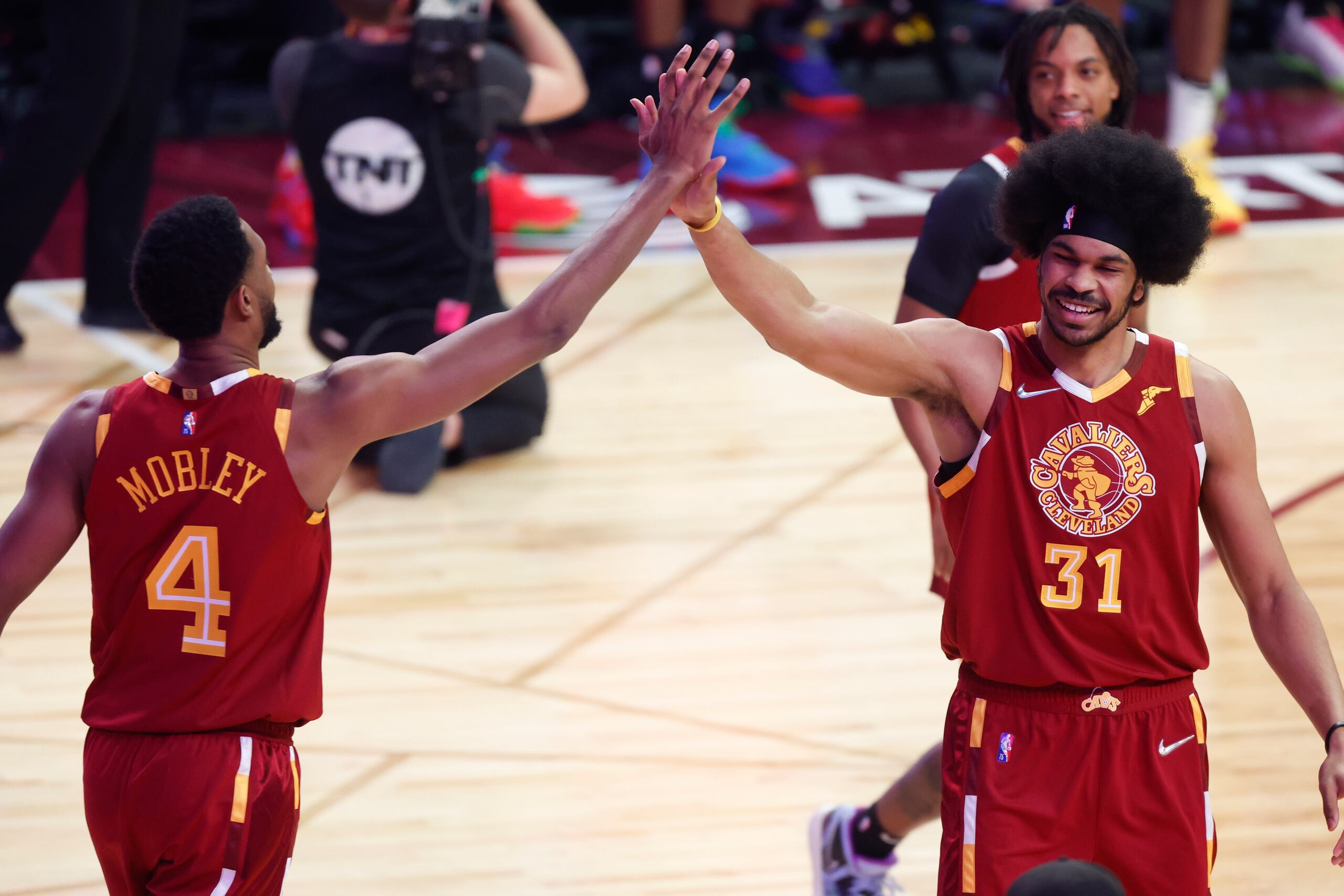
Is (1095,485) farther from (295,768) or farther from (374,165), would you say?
(374,165)

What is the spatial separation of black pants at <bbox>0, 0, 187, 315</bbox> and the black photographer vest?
2.96 feet

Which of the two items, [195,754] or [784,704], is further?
[784,704]

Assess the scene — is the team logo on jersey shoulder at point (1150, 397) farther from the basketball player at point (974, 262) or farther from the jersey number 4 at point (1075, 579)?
the basketball player at point (974, 262)

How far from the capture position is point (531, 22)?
5.77 metres

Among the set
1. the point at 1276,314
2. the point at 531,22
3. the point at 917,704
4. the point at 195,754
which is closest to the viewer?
the point at 195,754

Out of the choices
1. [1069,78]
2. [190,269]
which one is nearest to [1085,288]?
[1069,78]

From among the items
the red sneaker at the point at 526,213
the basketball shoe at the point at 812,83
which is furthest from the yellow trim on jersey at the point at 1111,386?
the basketball shoe at the point at 812,83

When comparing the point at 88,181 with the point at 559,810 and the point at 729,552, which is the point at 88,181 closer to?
the point at 729,552

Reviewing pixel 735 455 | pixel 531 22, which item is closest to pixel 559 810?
pixel 735 455

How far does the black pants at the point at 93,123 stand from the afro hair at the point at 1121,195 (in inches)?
169

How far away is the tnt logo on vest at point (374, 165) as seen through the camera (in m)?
5.55

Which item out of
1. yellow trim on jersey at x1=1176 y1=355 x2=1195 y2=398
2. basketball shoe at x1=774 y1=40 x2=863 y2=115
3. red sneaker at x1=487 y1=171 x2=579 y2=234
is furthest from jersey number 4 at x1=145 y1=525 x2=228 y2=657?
basketball shoe at x1=774 y1=40 x2=863 y2=115

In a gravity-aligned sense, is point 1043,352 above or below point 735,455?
above

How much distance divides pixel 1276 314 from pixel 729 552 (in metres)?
3.07
